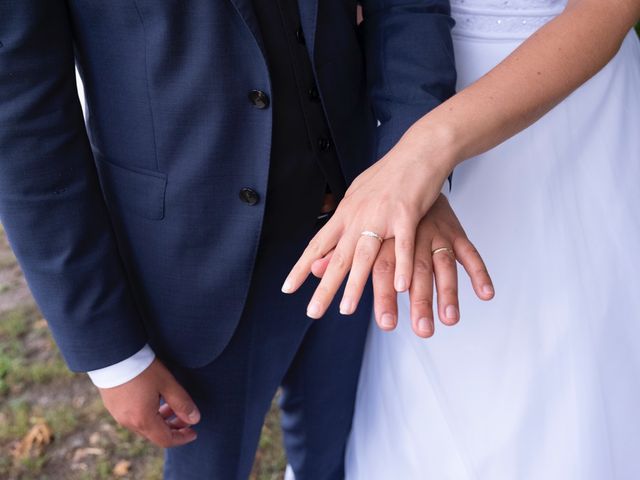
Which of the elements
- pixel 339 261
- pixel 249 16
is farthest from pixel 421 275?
pixel 249 16

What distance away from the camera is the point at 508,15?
1.46m

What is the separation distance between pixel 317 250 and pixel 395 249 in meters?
0.12

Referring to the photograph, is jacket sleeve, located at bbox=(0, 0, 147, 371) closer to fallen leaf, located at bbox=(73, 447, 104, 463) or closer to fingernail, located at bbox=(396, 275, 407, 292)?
fingernail, located at bbox=(396, 275, 407, 292)

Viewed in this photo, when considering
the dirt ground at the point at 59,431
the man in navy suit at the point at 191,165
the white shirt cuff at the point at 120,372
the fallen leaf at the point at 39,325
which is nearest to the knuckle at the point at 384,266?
the man in navy suit at the point at 191,165

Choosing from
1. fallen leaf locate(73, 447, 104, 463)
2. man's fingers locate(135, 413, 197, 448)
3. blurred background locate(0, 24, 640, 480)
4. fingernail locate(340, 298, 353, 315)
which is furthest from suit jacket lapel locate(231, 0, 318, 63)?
fallen leaf locate(73, 447, 104, 463)

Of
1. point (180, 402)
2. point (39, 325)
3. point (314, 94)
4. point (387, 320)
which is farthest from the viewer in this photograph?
point (39, 325)

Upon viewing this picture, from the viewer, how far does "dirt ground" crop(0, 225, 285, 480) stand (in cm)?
246

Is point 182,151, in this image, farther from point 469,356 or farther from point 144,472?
point 144,472

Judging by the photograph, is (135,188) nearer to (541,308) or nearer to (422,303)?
(422,303)

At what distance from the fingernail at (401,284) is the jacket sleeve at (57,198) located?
575mm

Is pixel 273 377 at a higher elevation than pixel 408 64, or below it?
below

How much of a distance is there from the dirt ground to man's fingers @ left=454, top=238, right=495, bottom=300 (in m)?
1.67

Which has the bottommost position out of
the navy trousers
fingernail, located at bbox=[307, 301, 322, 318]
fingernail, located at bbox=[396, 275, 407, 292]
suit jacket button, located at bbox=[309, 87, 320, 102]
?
the navy trousers

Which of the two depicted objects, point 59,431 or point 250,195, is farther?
point 59,431
